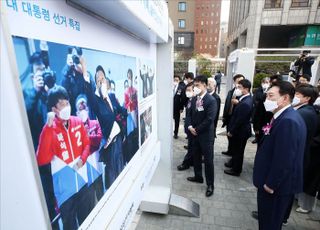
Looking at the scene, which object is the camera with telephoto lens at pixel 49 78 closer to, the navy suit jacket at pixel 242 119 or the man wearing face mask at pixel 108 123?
the man wearing face mask at pixel 108 123

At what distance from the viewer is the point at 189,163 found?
4695mm

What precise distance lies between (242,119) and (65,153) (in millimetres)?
3592

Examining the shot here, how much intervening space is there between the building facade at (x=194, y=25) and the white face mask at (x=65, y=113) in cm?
3372

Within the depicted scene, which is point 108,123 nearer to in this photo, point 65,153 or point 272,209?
point 65,153

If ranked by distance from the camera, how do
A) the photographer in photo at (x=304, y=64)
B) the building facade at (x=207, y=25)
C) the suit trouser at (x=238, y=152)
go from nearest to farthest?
the suit trouser at (x=238, y=152), the photographer in photo at (x=304, y=64), the building facade at (x=207, y=25)

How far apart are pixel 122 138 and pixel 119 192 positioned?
364 mm

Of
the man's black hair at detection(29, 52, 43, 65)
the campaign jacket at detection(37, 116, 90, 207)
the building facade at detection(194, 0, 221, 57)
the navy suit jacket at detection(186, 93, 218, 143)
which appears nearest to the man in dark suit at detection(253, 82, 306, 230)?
the navy suit jacket at detection(186, 93, 218, 143)

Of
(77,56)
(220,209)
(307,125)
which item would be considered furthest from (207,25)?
(77,56)

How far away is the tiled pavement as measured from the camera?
299 centimetres

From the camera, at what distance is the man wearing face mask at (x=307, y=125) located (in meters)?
2.82

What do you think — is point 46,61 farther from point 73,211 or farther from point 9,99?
point 73,211

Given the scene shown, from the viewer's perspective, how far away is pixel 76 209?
3.33 ft

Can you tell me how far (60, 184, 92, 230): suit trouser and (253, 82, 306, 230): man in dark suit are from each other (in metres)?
1.83

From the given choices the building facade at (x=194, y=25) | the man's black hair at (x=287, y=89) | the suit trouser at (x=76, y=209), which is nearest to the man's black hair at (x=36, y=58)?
the suit trouser at (x=76, y=209)
